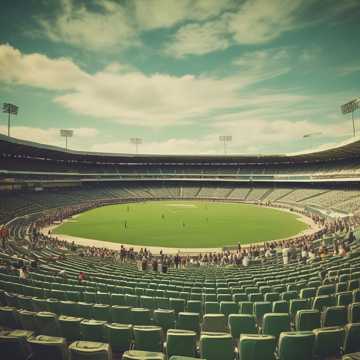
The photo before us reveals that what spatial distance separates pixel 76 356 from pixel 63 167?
81106mm

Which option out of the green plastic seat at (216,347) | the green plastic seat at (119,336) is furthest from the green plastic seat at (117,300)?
the green plastic seat at (216,347)

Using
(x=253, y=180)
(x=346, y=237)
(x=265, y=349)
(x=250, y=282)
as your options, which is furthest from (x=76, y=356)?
(x=253, y=180)

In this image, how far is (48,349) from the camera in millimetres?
4438

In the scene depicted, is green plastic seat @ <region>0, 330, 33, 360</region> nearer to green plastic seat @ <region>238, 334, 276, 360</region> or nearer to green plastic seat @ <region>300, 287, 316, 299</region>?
green plastic seat @ <region>238, 334, 276, 360</region>

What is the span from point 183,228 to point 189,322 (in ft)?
114

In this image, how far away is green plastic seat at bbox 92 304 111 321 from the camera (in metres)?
7.27

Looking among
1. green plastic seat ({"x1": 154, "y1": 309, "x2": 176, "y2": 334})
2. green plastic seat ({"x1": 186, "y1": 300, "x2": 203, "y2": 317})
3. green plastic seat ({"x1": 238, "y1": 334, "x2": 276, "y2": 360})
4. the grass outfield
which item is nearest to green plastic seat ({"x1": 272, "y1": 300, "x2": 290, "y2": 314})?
green plastic seat ({"x1": 186, "y1": 300, "x2": 203, "y2": 317})

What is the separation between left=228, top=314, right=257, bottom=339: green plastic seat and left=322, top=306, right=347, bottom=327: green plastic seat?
160 cm

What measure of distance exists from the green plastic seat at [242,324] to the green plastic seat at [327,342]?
5.14 feet

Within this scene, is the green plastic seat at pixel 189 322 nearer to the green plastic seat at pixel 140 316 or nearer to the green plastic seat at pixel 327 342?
the green plastic seat at pixel 140 316

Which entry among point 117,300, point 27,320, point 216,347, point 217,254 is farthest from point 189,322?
point 217,254

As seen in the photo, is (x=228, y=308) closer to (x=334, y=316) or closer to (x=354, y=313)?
(x=334, y=316)

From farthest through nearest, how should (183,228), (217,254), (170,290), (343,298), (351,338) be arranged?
(183,228) → (217,254) → (170,290) → (343,298) → (351,338)

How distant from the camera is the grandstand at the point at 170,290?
4.87 metres
